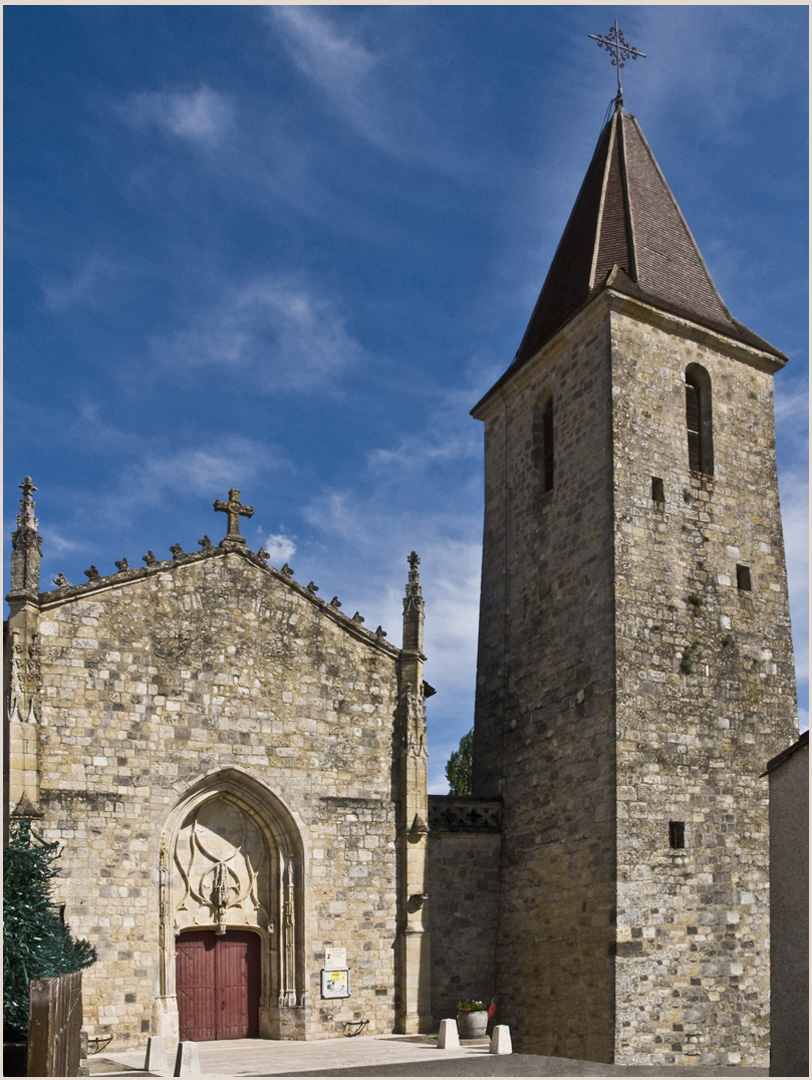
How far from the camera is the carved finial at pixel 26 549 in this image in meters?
15.0

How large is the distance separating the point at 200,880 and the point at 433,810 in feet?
12.1

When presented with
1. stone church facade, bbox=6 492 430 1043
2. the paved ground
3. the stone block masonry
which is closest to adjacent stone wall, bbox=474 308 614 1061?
the stone block masonry

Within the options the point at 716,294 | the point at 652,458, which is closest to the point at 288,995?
the point at 652,458

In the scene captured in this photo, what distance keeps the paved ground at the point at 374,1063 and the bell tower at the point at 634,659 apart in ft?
4.70

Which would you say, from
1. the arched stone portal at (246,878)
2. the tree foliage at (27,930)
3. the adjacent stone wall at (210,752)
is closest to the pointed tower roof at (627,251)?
the adjacent stone wall at (210,752)

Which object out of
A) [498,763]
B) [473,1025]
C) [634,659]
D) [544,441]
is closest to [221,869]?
[473,1025]

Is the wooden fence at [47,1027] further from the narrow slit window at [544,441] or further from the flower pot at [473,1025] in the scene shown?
the narrow slit window at [544,441]

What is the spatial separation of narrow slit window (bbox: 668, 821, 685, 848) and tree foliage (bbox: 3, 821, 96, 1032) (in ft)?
25.4

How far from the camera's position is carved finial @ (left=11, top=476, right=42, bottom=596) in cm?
1500

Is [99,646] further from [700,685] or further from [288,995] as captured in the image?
[700,685]

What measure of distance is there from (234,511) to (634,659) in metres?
6.29

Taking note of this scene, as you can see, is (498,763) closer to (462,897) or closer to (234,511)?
(462,897)

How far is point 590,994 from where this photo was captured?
15.0 metres

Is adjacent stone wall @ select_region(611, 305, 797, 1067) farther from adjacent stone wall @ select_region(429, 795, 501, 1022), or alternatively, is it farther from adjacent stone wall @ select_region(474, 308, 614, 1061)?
adjacent stone wall @ select_region(429, 795, 501, 1022)
